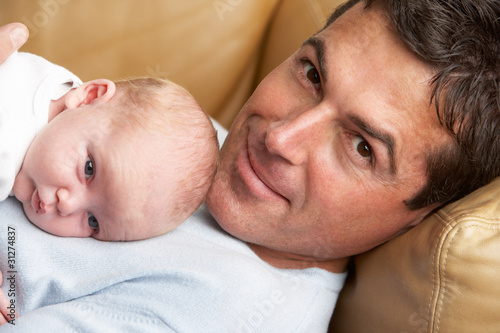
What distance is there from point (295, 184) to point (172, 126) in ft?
1.04

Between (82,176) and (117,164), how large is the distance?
0.08 m

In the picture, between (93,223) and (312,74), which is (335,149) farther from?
(93,223)

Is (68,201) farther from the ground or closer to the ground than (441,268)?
farther from the ground

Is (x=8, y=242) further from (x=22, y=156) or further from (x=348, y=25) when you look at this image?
(x=348, y=25)

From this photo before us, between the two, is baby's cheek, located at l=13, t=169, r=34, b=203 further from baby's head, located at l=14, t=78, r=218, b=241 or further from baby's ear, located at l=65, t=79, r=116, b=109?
baby's ear, located at l=65, t=79, r=116, b=109

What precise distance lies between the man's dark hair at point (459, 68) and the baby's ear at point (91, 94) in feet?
2.17

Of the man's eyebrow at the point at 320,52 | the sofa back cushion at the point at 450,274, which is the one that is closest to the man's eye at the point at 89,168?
the man's eyebrow at the point at 320,52

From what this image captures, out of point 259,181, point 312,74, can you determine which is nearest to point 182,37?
point 312,74

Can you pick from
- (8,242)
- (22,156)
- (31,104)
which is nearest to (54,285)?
(8,242)

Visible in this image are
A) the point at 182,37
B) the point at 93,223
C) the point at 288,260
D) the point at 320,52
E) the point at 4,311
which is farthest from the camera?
the point at 182,37

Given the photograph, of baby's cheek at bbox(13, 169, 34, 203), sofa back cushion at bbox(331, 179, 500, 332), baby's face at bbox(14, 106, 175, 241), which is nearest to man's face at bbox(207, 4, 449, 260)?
sofa back cushion at bbox(331, 179, 500, 332)

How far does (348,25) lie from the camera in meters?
1.30

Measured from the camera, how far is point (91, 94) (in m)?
1.21

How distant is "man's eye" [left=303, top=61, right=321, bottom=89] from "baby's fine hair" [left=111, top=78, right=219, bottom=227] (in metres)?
0.29
